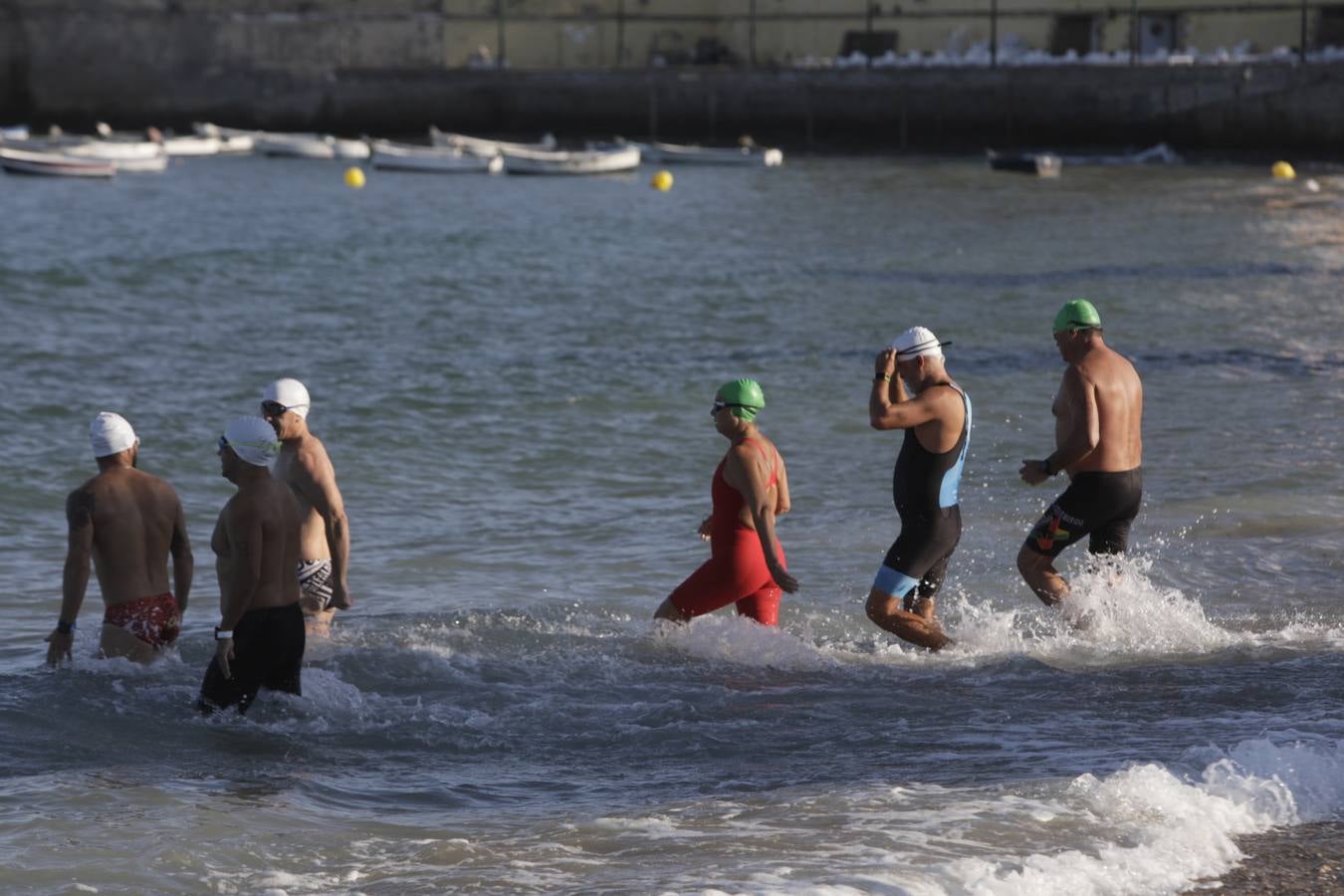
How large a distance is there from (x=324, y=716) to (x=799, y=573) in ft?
12.7

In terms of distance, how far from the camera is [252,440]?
7.08 m

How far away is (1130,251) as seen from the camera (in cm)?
3080

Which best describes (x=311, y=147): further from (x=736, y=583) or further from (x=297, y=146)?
(x=736, y=583)

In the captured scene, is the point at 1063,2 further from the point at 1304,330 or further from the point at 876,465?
the point at 876,465

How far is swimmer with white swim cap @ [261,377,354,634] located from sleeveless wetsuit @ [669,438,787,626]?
5.10 ft

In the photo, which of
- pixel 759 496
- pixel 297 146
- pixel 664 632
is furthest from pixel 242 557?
pixel 297 146

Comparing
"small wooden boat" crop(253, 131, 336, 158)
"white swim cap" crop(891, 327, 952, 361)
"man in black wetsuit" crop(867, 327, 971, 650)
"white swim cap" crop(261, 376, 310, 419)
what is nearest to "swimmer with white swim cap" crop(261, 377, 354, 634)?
"white swim cap" crop(261, 376, 310, 419)

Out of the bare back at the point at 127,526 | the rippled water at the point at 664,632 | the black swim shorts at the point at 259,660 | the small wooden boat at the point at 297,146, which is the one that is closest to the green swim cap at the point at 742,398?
the rippled water at the point at 664,632

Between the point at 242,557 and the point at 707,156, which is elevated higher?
the point at 707,156

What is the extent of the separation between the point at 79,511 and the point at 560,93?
183 feet

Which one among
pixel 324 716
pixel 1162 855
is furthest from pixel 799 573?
pixel 1162 855

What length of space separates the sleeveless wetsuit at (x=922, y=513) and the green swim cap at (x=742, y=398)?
2.37ft

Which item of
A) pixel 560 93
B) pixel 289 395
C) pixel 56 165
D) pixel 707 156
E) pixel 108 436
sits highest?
pixel 560 93

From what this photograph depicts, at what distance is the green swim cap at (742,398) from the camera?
796 cm
